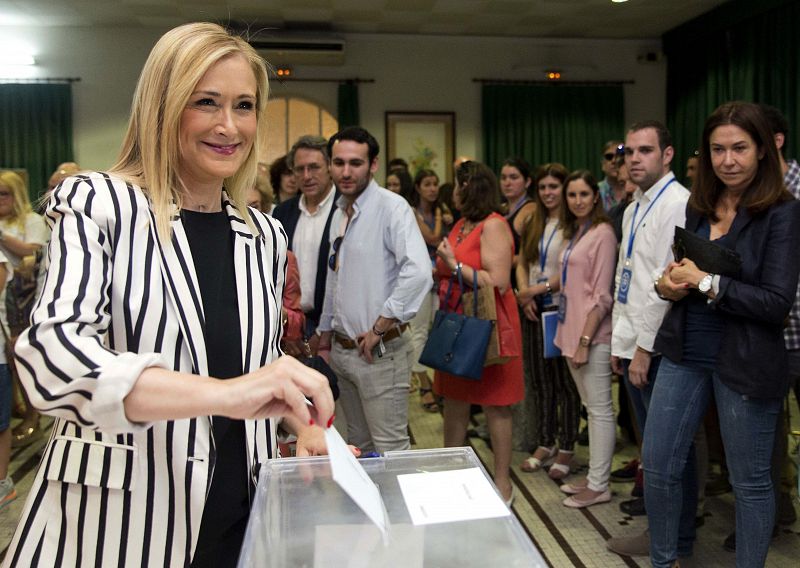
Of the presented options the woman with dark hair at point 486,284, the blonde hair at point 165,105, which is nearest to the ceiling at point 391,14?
the woman with dark hair at point 486,284

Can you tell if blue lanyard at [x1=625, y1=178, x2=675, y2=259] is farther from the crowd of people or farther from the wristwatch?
the wristwatch

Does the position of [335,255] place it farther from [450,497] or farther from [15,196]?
[15,196]

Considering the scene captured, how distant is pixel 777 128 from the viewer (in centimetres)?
282

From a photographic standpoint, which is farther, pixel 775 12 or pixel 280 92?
pixel 280 92

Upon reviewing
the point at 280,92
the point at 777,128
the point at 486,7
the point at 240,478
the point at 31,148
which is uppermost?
the point at 486,7

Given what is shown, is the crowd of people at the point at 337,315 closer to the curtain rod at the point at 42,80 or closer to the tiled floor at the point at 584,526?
the tiled floor at the point at 584,526

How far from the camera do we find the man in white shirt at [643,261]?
2580 mm

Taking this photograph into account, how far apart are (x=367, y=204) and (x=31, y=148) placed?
21.6 ft

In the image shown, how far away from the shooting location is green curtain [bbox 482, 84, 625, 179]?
340 inches

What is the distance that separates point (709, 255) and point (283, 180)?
305 centimetres

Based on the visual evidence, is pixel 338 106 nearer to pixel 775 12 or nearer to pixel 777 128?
pixel 775 12

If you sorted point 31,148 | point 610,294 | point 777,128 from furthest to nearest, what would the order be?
point 31,148 → point 610,294 → point 777,128

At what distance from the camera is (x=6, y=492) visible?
337cm

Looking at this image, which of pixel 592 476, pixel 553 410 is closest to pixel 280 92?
pixel 553 410
